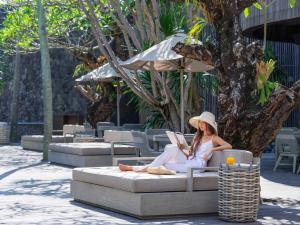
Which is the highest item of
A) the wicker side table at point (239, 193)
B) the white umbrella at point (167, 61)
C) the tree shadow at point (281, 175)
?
the white umbrella at point (167, 61)

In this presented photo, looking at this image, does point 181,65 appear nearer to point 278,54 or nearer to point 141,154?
point 141,154

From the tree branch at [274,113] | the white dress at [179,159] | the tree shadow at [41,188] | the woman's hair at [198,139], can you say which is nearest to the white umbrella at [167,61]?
the tree shadow at [41,188]

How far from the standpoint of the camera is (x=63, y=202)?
10.3 meters

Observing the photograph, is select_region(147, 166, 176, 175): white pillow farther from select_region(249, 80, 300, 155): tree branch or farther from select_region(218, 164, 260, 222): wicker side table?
select_region(249, 80, 300, 155): tree branch

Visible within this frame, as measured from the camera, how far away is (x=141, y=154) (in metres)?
14.8

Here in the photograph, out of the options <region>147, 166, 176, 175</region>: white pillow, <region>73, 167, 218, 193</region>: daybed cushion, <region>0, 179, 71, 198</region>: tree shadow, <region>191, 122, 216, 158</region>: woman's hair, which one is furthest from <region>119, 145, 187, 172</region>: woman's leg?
<region>0, 179, 71, 198</region>: tree shadow

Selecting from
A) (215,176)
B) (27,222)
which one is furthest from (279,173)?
(27,222)

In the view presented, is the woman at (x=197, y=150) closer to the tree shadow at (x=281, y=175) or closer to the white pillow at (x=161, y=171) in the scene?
A: the white pillow at (x=161, y=171)

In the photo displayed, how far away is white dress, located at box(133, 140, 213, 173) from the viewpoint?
9711 mm

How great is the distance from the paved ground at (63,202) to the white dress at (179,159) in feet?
3.06

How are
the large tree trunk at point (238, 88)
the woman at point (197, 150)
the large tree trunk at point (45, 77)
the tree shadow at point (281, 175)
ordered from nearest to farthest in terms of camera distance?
the woman at point (197, 150) < the large tree trunk at point (238, 88) < the tree shadow at point (281, 175) < the large tree trunk at point (45, 77)

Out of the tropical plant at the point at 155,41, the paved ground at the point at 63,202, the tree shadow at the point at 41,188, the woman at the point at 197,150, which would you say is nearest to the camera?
the paved ground at the point at 63,202

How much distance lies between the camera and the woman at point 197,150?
31.8 feet

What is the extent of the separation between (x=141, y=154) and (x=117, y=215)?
5.80m
